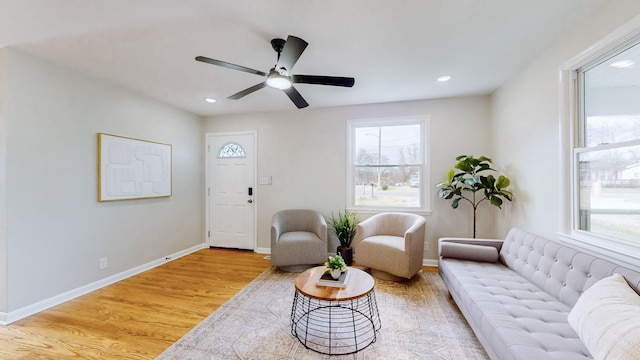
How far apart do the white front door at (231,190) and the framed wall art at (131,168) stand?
828 millimetres

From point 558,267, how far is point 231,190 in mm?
4275

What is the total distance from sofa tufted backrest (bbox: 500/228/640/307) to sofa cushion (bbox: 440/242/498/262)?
0.42 feet

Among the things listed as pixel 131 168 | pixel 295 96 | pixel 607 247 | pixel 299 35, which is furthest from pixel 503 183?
pixel 131 168

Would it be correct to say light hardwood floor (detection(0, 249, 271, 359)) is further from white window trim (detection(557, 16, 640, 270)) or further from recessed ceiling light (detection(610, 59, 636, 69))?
recessed ceiling light (detection(610, 59, 636, 69))

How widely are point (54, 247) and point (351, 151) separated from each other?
367 cm

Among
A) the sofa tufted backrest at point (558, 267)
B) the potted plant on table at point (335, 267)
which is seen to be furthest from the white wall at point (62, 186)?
the sofa tufted backrest at point (558, 267)

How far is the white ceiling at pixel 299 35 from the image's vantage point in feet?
5.79

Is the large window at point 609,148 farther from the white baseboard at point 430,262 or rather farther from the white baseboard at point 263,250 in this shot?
the white baseboard at point 263,250

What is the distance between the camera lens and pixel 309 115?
418cm

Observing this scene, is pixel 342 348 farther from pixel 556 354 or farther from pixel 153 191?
pixel 153 191

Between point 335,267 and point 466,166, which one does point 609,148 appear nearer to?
point 466,166

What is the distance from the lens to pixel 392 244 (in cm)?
310

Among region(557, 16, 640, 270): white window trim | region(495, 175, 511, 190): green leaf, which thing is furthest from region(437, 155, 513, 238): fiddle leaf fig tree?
region(557, 16, 640, 270): white window trim

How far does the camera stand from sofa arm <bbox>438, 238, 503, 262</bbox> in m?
2.57
